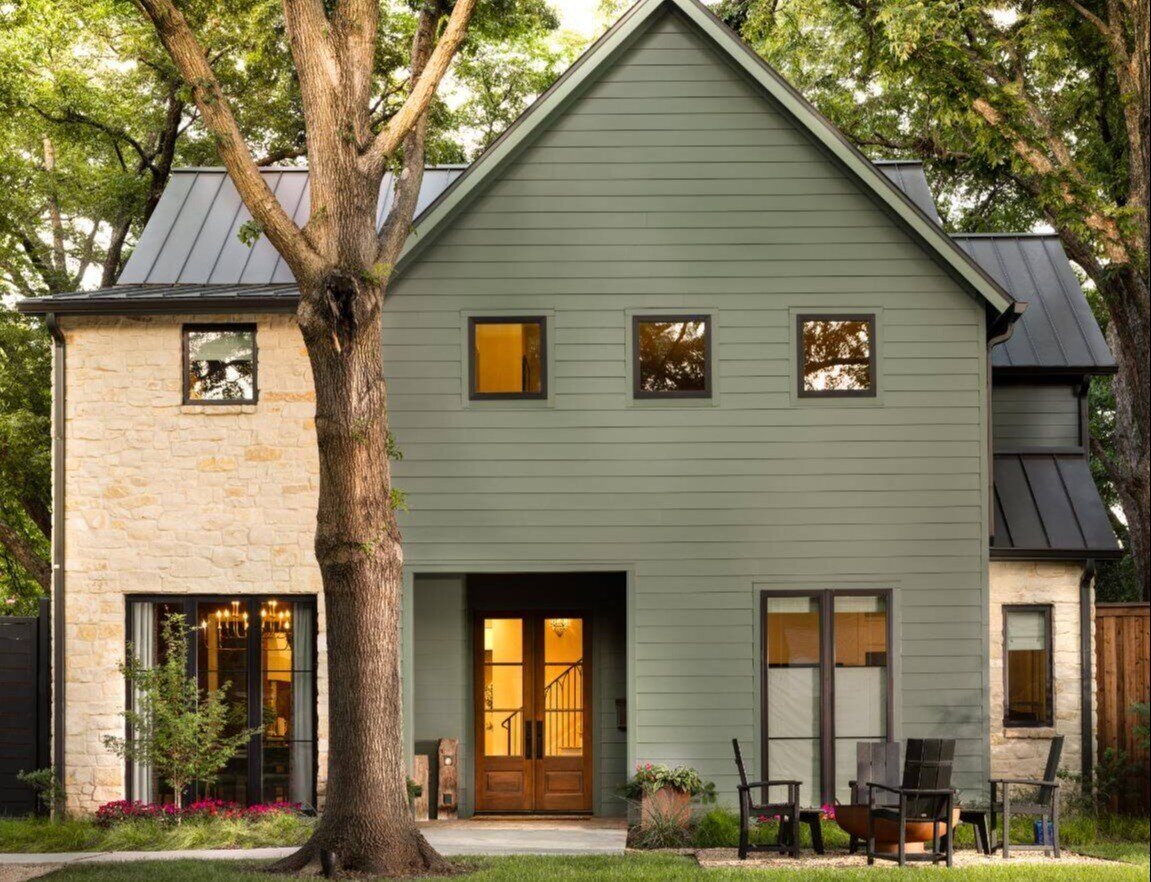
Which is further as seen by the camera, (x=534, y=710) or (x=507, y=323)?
(x=534, y=710)

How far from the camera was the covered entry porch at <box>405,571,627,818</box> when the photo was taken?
1574 cm

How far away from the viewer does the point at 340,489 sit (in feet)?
37.2

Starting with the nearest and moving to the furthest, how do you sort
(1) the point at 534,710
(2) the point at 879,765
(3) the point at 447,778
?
(2) the point at 879,765, (3) the point at 447,778, (1) the point at 534,710

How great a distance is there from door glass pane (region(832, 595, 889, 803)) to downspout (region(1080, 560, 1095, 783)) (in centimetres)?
215

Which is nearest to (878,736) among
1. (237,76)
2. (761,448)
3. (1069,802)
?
(1069,802)

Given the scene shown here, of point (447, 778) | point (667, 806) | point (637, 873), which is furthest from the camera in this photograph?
point (447, 778)

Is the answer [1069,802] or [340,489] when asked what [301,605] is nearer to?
[340,489]

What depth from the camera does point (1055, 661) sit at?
14.5 metres

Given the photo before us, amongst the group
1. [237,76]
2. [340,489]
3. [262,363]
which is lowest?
[340,489]

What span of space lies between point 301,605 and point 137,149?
467 inches

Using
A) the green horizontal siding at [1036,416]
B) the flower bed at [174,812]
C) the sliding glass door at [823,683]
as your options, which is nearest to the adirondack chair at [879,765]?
the sliding glass door at [823,683]

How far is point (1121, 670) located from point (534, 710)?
6.40m

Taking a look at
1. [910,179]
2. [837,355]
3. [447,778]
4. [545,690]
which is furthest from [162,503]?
[910,179]

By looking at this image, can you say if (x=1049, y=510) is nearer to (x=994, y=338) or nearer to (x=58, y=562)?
(x=994, y=338)
